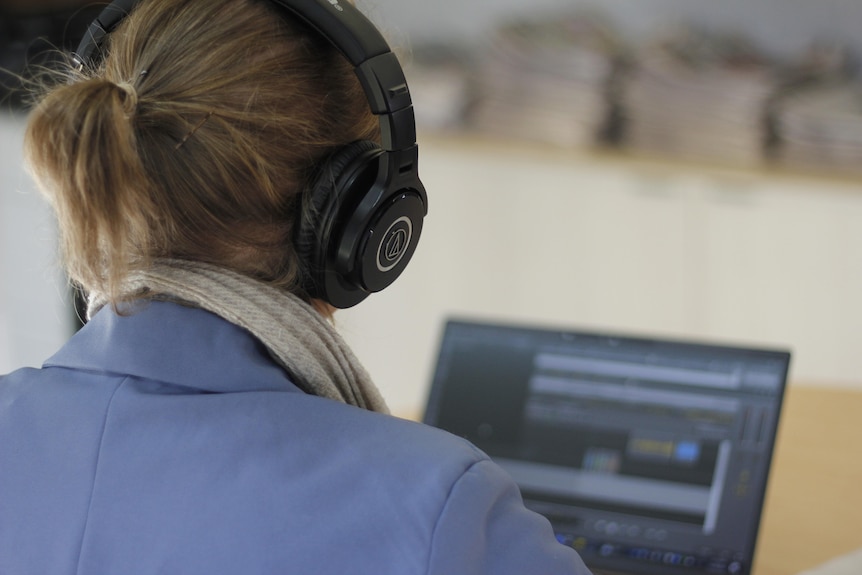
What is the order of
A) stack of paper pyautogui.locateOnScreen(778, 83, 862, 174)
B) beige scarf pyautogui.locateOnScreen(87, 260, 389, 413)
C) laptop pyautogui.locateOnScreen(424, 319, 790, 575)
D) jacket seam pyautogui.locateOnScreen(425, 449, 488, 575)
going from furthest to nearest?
1. stack of paper pyautogui.locateOnScreen(778, 83, 862, 174)
2. laptop pyautogui.locateOnScreen(424, 319, 790, 575)
3. beige scarf pyautogui.locateOnScreen(87, 260, 389, 413)
4. jacket seam pyautogui.locateOnScreen(425, 449, 488, 575)

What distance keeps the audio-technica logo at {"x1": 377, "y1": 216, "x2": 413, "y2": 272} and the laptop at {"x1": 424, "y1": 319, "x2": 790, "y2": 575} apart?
446 millimetres

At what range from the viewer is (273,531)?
0.69 meters

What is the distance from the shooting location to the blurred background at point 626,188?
8.63 feet

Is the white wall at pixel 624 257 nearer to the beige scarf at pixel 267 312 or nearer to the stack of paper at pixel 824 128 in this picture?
the stack of paper at pixel 824 128

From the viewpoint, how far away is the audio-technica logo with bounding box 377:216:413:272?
861 mm

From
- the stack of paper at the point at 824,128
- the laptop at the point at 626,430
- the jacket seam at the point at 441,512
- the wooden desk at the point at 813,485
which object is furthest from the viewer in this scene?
the stack of paper at the point at 824,128

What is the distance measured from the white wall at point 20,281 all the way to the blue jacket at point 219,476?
1.97 metres

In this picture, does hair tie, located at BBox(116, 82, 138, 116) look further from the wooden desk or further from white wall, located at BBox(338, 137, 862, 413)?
white wall, located at BBox(338, 137, 862, 413)

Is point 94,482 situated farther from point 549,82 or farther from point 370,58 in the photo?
point 549,82

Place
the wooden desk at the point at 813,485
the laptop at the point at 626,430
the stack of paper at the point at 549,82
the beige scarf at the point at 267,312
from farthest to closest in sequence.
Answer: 1. the stack of paper at the point at 549,82
2. the wooden desk at the point at 813,485
3. the laptop at the point at 626,430
4. the beige scarf at the point at 267,312

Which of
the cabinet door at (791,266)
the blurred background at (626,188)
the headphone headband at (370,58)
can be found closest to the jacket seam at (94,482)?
the headphone headband at (370,58)

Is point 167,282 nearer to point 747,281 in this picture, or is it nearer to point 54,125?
point 54,125

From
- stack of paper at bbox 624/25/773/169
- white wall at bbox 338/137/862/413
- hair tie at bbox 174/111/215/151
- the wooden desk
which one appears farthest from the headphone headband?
stack of paper at bbox 624/25/773/169

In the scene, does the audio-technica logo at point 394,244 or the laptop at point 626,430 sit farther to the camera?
the laptop at point 626,430
